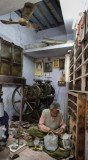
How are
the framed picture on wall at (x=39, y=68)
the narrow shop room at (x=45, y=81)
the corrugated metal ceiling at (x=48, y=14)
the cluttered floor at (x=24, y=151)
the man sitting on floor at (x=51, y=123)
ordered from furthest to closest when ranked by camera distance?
the framed picture on wall at (x=39, y=68)
the corrugated metal ceiling at (x=48, y=14)
the man sitting on floor at (x=51, y=123)
the cluttered floor at (x=24, y=151)
the narrow shop room at (x=45, y=81)

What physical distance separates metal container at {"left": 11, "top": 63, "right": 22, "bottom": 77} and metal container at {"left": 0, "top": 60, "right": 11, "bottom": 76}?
25 cm

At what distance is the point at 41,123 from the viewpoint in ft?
12.8

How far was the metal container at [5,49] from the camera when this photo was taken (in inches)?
A: 225

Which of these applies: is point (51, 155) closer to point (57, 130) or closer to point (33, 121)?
point (57, 130)

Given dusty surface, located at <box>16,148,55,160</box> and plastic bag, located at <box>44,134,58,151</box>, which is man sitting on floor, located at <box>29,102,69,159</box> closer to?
plastic bag, located at <box>44,134,58,151</box>

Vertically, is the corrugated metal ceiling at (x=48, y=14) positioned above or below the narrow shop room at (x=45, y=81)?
above

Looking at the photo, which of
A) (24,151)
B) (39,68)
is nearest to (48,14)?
(39,68)

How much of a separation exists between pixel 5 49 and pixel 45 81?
90.4 inches

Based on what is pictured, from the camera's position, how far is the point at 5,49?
5930mm

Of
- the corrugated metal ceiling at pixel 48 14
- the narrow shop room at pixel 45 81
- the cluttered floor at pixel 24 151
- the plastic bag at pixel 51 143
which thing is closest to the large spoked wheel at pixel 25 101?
the narrow shop room at pixel 45 81

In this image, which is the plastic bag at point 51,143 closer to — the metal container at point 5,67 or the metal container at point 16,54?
Result: the metal container at point 5,67

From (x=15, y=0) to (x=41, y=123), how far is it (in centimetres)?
302

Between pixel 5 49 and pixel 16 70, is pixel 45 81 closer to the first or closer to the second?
pixel 16 70

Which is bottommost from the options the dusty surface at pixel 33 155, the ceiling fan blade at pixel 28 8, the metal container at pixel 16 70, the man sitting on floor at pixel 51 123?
the dusty surface at pixel 33 155
